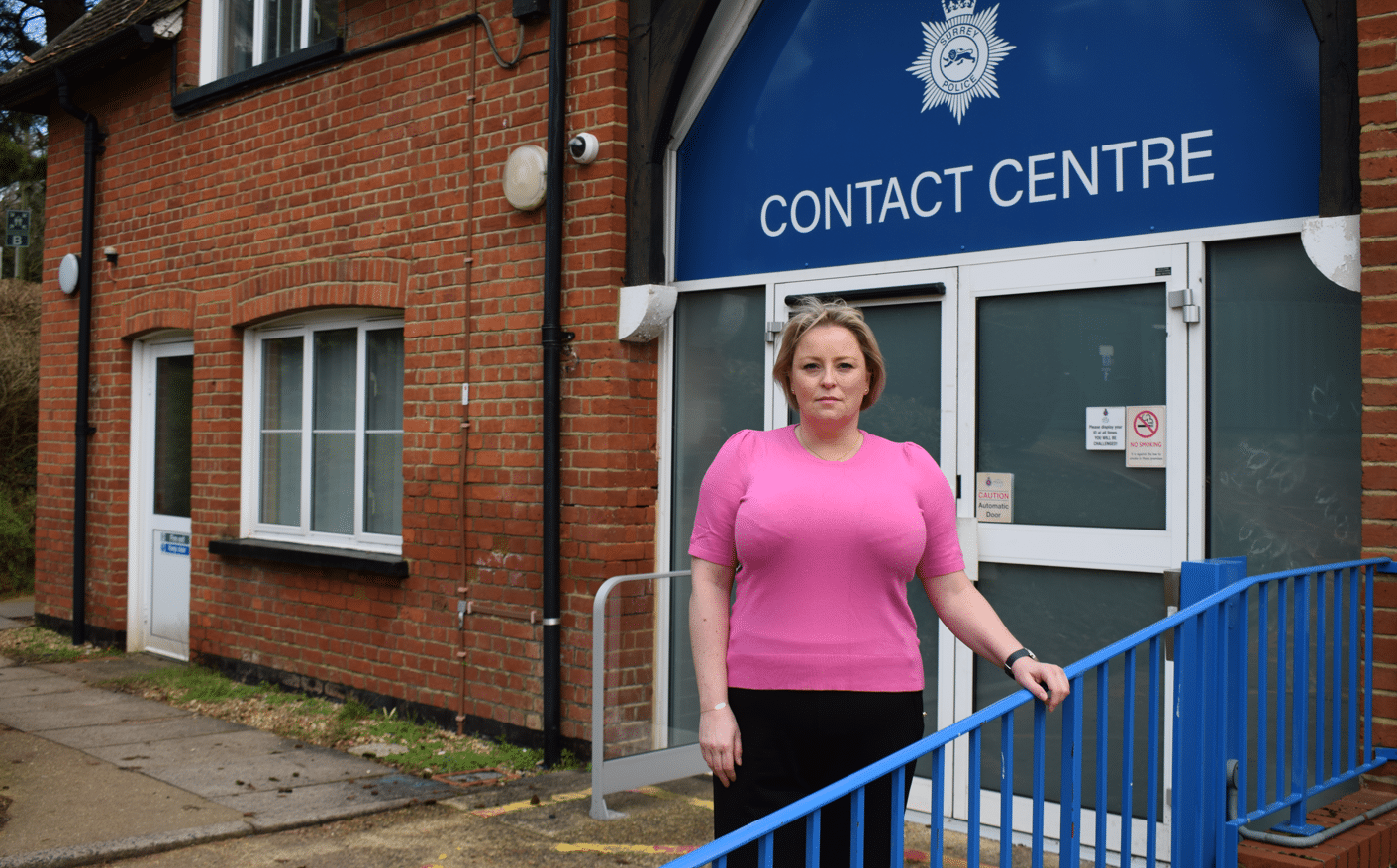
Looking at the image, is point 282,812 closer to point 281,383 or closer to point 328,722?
point 328,722

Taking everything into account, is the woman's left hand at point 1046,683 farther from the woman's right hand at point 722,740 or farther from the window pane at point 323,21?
the window pane at point 323,21

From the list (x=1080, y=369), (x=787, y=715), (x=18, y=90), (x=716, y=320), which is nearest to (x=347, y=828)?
(x=716, y=320)

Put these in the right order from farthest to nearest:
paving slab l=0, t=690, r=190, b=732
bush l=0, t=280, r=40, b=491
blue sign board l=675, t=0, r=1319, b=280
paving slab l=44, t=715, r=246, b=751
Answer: bush l=0, t=280, r=40, b=491 → paving slab l=0, t=690, r=190, b=732 → paving slab l=44, t=715, r=246, b=751 → blue sign board l=675, t=0, r=1319, b=280

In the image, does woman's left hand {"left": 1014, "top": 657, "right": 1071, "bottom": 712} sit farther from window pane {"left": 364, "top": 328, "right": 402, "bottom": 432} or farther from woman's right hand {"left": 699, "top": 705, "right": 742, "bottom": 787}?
window pane {"left": 364, "top": 328, "right": 402, "bottom": 432}

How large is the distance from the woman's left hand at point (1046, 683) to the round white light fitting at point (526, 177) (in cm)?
433

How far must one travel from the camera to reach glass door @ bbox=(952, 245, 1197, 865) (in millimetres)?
4375

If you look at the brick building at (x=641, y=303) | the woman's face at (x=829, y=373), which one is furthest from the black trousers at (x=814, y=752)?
the brick building at (x=641, y=303)

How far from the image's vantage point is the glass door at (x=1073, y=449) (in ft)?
14.4

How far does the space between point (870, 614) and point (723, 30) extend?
13.1ft

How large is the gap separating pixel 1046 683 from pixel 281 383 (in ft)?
22.3

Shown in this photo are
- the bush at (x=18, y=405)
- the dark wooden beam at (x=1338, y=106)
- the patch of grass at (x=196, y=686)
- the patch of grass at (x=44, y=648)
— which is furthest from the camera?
the bush at (x=18, y=405)

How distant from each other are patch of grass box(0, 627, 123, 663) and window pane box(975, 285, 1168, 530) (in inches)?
279

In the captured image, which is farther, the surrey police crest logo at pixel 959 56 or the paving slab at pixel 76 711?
the paving slab at pixel 76 711

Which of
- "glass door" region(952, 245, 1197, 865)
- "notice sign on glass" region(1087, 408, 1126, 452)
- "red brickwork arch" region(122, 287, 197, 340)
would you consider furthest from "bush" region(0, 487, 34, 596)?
"notice sign on glass" region(1087, 408, 1126, 452)
